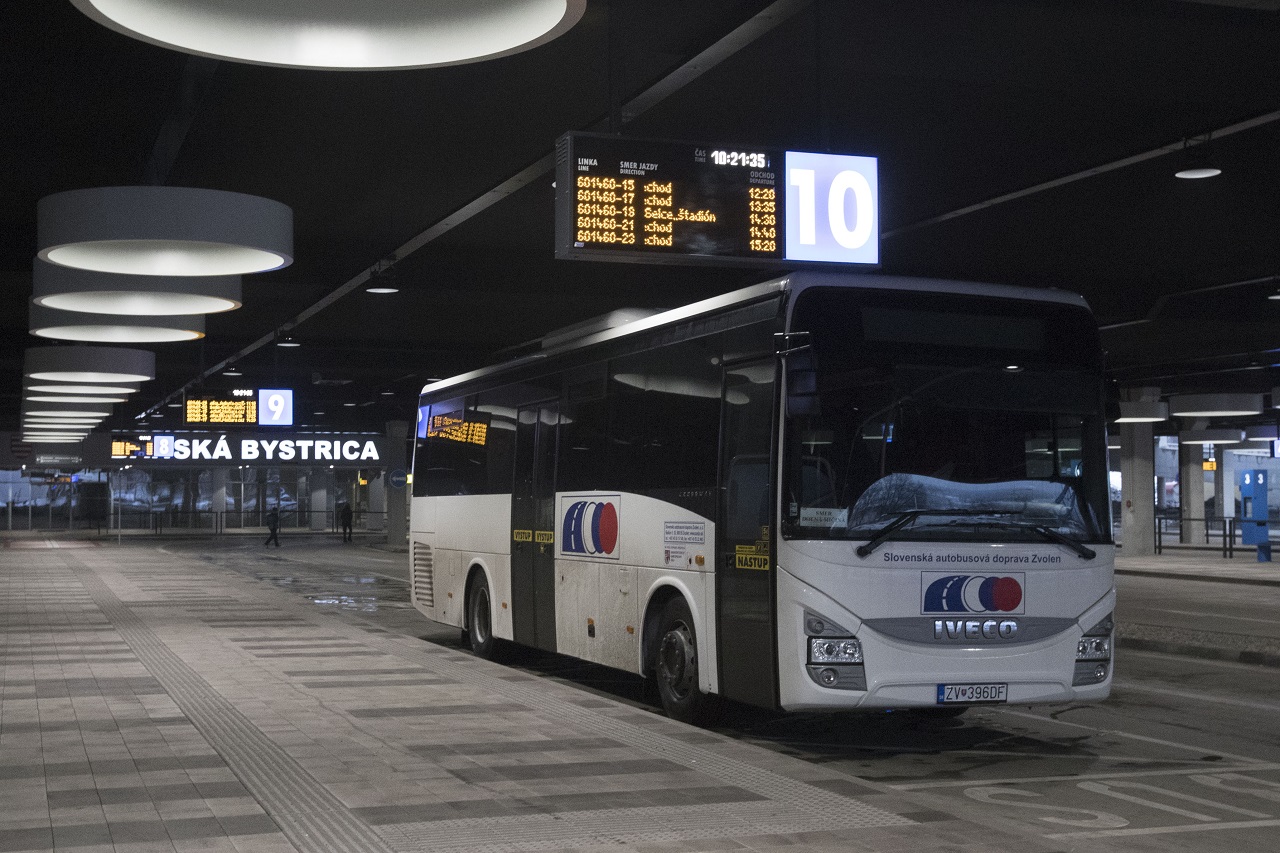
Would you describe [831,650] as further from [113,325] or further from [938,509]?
[113,325]

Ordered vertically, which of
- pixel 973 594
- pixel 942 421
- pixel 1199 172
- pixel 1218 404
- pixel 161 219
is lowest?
pixel 973 594

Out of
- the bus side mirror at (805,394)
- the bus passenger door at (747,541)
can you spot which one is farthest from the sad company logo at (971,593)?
the bus side mirror at (805,394)

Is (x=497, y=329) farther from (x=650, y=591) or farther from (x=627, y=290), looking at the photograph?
(x=650, y=591)

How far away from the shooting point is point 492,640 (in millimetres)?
Answer: 16734

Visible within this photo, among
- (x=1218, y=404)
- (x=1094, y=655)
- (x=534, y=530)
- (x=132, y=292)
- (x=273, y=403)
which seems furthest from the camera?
(x=1218, y=404)

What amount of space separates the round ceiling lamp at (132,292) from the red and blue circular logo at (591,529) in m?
5.50

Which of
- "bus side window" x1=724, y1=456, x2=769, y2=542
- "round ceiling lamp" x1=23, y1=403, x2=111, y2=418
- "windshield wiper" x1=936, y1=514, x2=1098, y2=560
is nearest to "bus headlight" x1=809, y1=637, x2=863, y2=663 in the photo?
"bus side window" x1=724, y1=456, x2=769, y2=542

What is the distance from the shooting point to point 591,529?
13555mm

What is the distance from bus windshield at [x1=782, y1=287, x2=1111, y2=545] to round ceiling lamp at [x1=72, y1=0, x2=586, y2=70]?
2899 mm

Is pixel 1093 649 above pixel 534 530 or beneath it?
beneath

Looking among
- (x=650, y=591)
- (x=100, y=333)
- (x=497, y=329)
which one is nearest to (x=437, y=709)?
(x=650, y=591)

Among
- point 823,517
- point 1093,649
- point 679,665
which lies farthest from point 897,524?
point 679,665

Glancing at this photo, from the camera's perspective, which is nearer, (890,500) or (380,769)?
(380,769)

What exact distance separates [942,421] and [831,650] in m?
1.71
